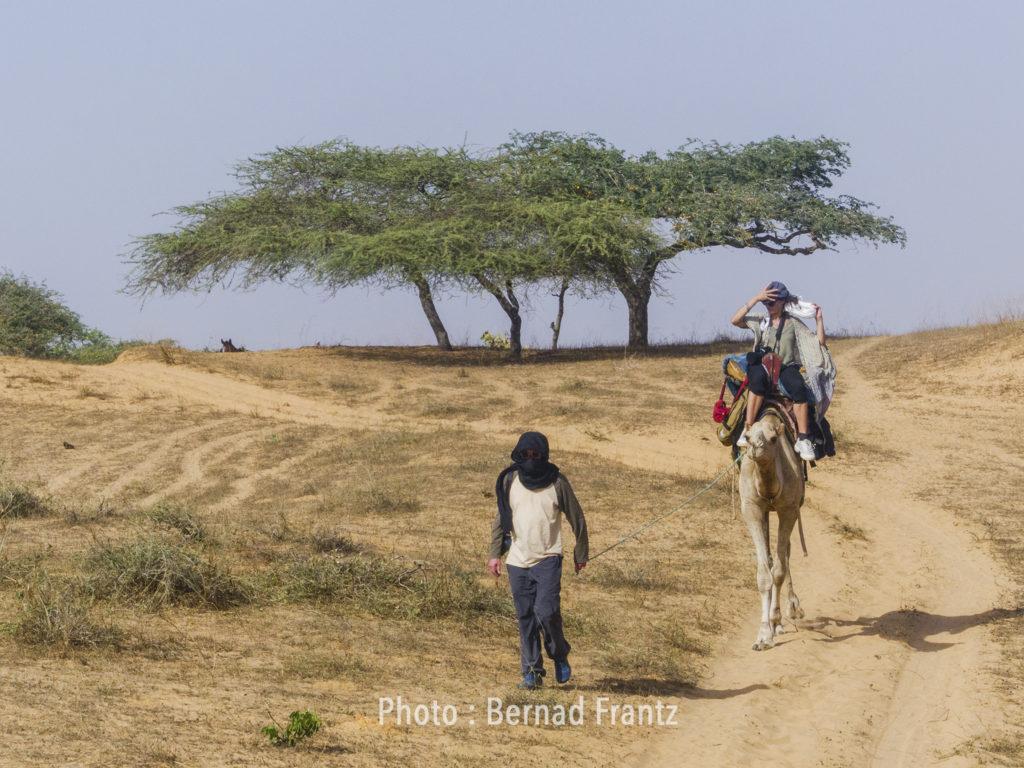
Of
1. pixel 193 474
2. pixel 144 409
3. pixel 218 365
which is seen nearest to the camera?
pixel 193 474

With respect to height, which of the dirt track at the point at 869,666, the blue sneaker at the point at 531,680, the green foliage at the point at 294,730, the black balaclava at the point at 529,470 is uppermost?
the black balaclava at the point at 529,470

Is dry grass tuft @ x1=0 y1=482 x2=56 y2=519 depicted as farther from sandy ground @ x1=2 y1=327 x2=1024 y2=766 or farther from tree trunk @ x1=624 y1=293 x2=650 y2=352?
tree trunk @ x1=624 y1=293 x2=650 y2=352

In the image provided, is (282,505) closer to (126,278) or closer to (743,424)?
(743,424)

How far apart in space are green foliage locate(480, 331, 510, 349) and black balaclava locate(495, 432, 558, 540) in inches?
1252

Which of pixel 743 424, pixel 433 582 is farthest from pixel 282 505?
pixel 743 424

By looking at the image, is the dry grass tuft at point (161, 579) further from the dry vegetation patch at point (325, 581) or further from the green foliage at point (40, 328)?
the green foliage at point (40, 328)

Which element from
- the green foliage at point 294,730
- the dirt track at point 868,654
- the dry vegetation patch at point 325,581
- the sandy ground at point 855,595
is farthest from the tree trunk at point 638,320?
the green foliage at point 294,730

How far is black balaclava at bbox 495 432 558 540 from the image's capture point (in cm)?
872

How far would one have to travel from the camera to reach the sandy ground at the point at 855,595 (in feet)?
28.4

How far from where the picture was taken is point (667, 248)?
1460 inches

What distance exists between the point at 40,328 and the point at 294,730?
33.6m

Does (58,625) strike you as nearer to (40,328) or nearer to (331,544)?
(331,544)

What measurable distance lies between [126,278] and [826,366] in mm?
31615

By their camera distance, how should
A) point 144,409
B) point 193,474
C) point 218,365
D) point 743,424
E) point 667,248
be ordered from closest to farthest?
point 743,424
point 193,474
point 144,409
point 218,365
point 667,248
